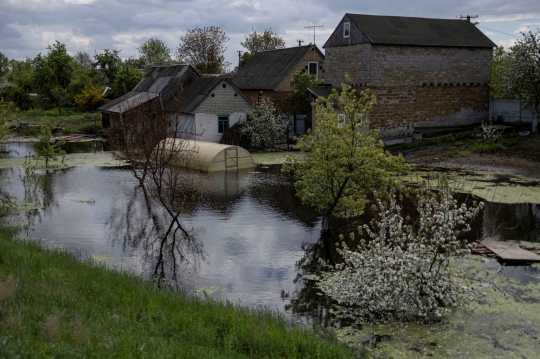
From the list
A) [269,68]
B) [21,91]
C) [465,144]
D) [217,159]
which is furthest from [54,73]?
[465,144]

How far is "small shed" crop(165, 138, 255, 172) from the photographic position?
117 feet

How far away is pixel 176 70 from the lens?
179ft

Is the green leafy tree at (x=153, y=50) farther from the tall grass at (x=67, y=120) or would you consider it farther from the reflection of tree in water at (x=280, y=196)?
the reflection of tree in water at (x=280, y=196)

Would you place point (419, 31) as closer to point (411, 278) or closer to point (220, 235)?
point (220, 235)

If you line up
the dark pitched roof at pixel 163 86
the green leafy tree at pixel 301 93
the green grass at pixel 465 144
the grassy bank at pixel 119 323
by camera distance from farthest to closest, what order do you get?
1. the dark pitched roof at pixel 163 86
2. the green leafy tree at pixel 301 93
3. the green grass at pixel 465 144
4. the grassy bank at pixel 119 323

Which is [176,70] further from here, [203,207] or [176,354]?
[176,354]

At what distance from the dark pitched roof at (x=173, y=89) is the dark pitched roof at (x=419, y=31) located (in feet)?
38.6

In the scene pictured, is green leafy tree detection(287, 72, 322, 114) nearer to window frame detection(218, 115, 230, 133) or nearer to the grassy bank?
window frame detection(218, 115, 230, 133)

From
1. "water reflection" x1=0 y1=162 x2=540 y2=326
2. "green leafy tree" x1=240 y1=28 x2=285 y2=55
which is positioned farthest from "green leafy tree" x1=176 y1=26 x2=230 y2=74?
"water reflection" x1=0 y1=162 x2=540 y2=326

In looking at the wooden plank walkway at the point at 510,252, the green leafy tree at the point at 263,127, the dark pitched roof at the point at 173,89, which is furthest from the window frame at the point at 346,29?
the wooden plank walkway at the point at 510,252

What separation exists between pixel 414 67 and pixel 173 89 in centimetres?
2124

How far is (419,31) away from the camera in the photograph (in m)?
46.2

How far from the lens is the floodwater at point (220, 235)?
649 inches

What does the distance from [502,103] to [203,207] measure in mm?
32547
